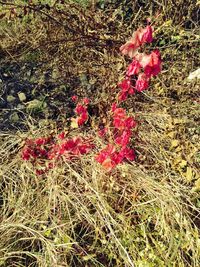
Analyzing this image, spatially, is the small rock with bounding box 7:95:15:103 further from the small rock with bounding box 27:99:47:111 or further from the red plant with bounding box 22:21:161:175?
the red plant with bounding box 22:21:161:175

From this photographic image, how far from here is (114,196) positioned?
2590mm

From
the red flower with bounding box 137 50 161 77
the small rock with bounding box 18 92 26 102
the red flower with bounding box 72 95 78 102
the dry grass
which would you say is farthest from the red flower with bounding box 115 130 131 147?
the small rock with bounding box 18 92 26 102

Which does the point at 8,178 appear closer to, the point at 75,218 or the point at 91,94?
the point at 75,218

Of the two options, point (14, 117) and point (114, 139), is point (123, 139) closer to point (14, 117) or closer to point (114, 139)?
point (114, 139)

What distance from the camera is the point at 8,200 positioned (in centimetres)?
265

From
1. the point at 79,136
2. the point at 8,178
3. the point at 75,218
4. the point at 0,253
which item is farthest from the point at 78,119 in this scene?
the point at 0,253

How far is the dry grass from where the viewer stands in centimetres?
230

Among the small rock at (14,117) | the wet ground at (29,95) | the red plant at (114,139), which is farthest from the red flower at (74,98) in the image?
the small rock at (14,117)

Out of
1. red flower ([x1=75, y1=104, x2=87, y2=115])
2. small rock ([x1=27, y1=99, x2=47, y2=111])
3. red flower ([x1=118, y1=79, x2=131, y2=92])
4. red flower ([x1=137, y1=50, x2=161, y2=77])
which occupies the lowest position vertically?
small rock ([x1=27, y1=99, x2=47, y2=111])

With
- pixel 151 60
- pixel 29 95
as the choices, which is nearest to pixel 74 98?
pixel 29 95

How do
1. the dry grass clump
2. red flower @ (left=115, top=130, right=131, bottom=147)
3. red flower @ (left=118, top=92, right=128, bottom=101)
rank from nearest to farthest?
the dry grass clump < red flower @ (left=115, top=130, right=131, bottom=147) < red flower @ (left=118, top=92, right=128, bottom=101)

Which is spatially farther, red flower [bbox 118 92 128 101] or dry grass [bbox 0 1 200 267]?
red flower [bbox 118 92 128 101]

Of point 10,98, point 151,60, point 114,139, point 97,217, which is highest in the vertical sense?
point 151,60

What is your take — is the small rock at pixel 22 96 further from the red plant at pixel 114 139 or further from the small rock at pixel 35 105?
the red plant at pixel 114 139
